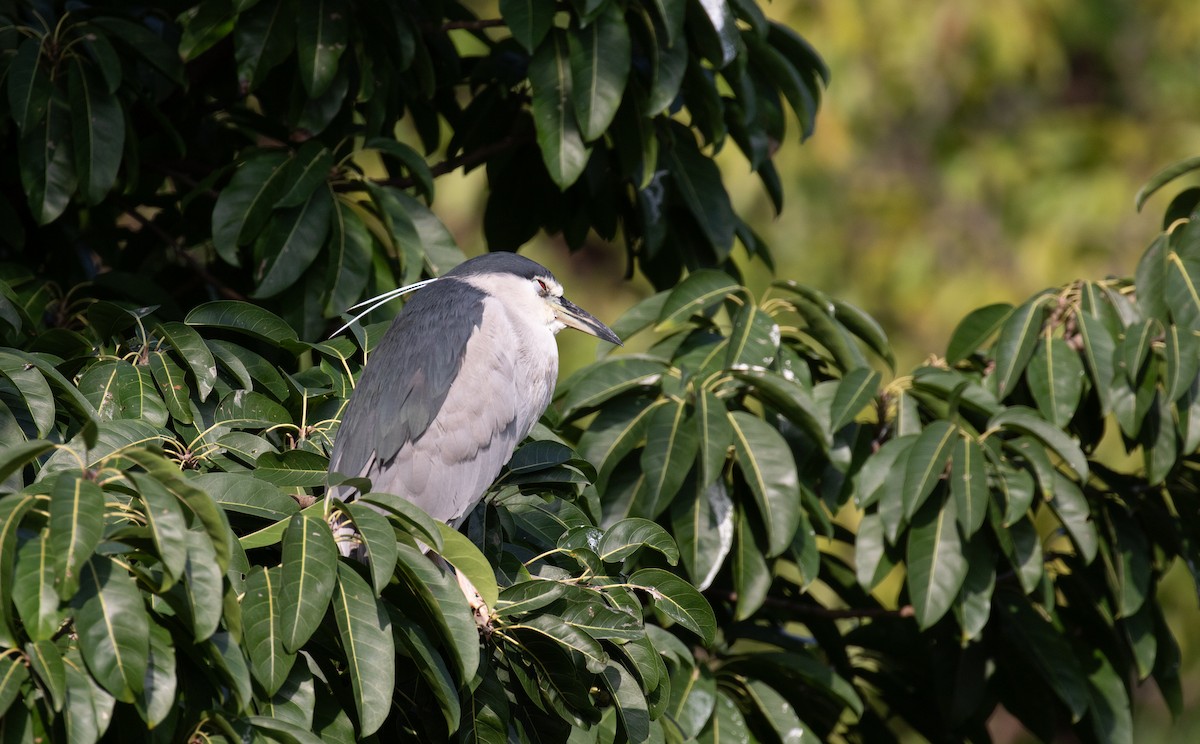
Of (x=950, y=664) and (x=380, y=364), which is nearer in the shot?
(x=380, y=364)

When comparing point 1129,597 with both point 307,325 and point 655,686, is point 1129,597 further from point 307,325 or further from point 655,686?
point 307,325

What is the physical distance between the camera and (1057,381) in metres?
2.83

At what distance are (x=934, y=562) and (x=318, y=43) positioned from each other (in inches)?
71.1

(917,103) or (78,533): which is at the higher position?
(917,103)

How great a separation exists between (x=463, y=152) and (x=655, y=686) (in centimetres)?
196

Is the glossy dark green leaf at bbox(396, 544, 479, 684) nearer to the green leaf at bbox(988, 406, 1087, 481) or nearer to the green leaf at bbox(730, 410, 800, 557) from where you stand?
the green leaf at bbox(730, 410, 800, 557)

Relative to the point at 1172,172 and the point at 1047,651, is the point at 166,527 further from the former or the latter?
the point at 1172,172

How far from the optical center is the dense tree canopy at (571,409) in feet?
5.70

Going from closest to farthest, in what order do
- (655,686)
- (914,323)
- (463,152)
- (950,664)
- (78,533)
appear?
(78,533) < (655,686) < (950,664) < (463,152) < (914,323)

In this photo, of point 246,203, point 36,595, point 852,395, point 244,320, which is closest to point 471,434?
point 244,320

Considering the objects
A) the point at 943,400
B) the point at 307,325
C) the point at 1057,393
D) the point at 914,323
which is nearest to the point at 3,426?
the point at 307,325

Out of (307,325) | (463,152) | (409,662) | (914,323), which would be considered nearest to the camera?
Result: (409,662)

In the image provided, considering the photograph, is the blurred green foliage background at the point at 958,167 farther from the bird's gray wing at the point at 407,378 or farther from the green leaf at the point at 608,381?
the bird's gray wing at the point at 407,378

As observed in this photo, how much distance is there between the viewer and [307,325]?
2.74 metres
